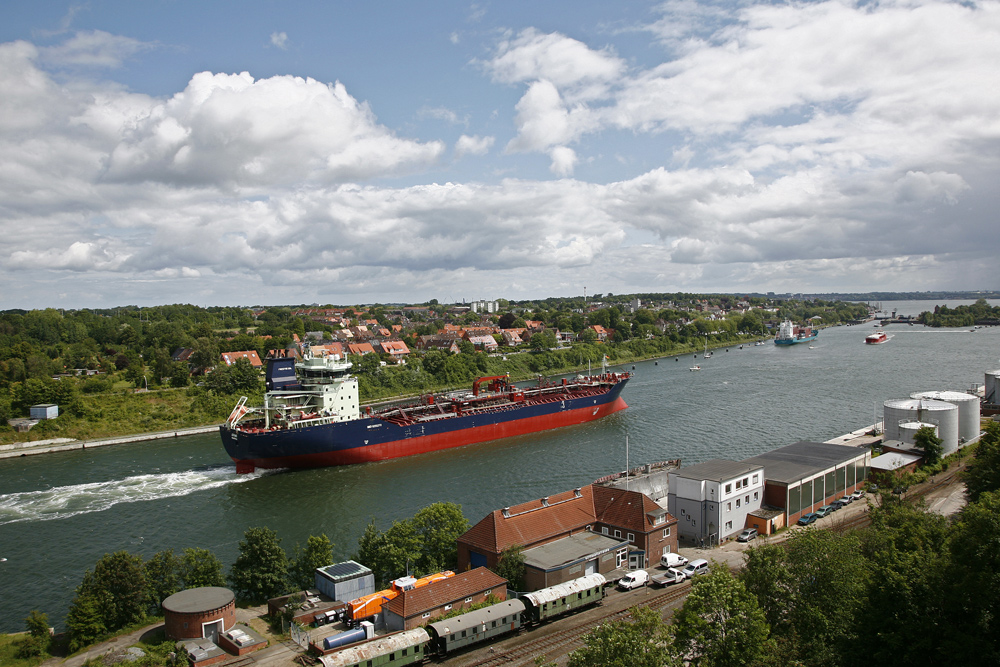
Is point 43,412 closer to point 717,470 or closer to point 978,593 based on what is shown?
point 717,470

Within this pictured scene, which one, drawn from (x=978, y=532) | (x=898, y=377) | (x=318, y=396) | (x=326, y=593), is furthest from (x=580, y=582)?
(x=898, y=377)

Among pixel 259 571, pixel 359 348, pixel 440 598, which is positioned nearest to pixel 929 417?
pixel 440 598

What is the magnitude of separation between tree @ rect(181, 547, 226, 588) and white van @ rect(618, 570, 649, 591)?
10104 mm

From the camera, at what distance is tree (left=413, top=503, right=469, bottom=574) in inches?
666

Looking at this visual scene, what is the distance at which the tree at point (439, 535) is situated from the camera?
16922mm

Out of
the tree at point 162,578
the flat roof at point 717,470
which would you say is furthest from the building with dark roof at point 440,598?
the flat roof at point 717,470

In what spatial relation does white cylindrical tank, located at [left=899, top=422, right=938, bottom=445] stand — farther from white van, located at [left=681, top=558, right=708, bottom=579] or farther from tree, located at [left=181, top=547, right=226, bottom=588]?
tree, located at [left=181, top=547, right=226, bottom=588]

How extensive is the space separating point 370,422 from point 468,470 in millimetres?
5609

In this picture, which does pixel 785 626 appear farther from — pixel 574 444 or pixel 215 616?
pixel 574 444

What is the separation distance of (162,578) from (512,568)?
29.3 ft

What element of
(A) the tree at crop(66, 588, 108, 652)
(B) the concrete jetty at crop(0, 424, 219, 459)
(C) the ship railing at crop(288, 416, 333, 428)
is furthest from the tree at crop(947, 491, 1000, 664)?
(B) the concrete jetty at crop(0, 424, 219, 459)

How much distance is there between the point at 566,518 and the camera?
56.7 ft

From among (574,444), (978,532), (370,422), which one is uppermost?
(978,532)

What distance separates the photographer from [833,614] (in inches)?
428
